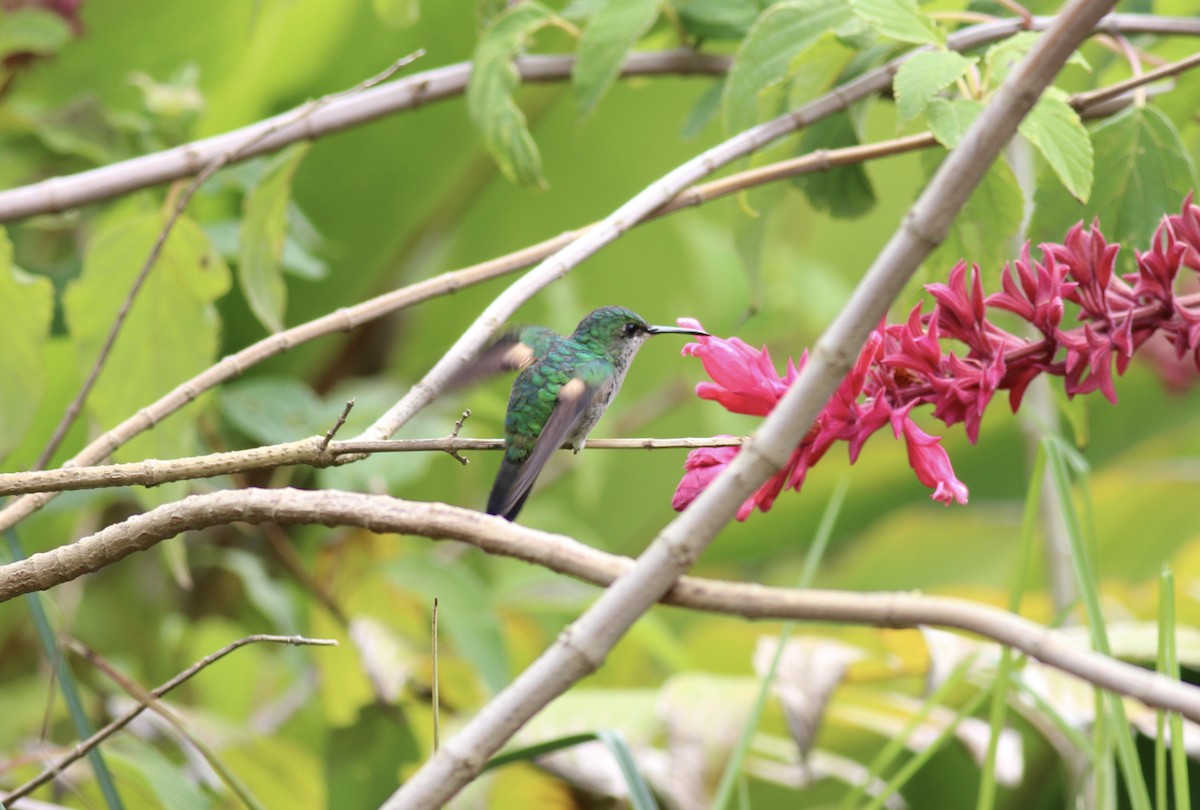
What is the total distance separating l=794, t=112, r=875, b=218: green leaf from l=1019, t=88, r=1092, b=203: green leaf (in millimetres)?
262

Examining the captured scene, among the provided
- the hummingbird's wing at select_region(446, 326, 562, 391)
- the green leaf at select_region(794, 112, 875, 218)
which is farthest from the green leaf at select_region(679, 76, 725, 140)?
the hummingbird's wing at select_region(446, 326, 562, 391)

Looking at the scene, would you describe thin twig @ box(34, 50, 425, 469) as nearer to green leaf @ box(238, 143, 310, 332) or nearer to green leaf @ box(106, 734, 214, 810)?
green leaf @ box(238, 143, 310, 332)

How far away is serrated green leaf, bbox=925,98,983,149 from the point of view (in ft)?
2.52

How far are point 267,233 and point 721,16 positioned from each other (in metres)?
0.48

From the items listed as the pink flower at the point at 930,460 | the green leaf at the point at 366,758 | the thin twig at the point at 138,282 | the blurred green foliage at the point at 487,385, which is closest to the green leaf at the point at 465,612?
the blurred green foliage at the point at 487,385

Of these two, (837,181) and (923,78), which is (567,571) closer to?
(923,78)

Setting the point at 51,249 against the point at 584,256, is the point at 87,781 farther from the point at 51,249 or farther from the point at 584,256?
the point at 584,256

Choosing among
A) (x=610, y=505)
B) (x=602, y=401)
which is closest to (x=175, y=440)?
(x=602, y=401)

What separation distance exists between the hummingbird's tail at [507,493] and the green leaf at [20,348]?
1.34ft

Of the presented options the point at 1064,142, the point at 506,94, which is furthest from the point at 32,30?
the point at 1064,142

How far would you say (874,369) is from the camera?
28.1 inches

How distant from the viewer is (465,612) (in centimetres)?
139

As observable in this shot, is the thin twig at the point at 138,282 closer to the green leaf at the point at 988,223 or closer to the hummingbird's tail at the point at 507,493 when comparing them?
the hummingbird's tail at the point at 507,493

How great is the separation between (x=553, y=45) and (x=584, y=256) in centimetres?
127
